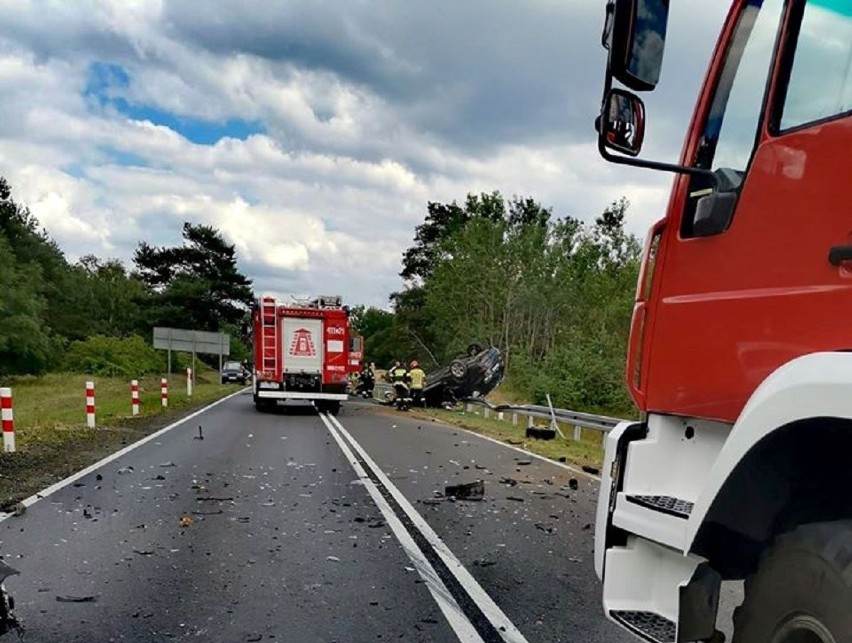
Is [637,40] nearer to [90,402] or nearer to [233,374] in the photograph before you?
[90,402]

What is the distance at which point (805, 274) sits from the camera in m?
2.27

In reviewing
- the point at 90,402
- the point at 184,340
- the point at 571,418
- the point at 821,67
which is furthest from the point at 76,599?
the point at 184,340

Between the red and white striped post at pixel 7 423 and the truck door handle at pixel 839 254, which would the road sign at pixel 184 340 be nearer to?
the red and white striped post at pixel 7 423

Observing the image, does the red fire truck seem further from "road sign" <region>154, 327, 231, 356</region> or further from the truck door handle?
"road sign" <region>154, 327, 231, 356</region>

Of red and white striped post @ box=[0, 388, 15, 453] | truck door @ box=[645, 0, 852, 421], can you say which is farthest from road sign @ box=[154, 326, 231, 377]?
truck door @ box=[645, 0, 852, 421]

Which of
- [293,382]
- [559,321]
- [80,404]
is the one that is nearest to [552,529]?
[293,382]

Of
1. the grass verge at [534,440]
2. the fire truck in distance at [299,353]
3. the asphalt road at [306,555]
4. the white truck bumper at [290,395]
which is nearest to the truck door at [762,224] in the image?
the asphalt road at [306,555]

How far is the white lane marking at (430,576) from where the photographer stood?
4281 mm

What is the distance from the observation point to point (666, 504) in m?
2.78

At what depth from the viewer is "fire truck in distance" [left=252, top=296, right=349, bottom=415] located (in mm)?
22312

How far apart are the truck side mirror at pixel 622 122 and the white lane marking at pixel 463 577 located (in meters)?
2.86

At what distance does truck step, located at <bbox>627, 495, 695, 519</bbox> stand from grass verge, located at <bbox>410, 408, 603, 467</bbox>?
9.15m

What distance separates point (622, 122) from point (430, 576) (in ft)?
12.5

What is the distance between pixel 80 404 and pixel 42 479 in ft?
57.3
